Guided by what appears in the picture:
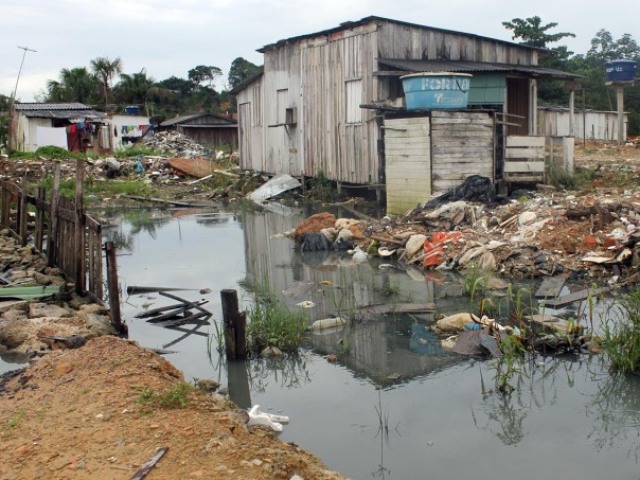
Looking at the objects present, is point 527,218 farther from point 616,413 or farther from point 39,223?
point 39,223

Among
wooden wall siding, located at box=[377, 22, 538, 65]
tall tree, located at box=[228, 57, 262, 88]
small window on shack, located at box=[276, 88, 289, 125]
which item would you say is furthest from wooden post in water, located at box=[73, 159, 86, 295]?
tall tree, located at box=[228, 57, 262, 88]

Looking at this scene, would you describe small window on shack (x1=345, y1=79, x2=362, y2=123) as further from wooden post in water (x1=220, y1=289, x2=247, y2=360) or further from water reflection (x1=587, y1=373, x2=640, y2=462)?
water reflection (x1=587, y1=373, x2=640, y2=462)

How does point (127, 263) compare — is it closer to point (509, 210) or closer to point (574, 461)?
point (509, 210)

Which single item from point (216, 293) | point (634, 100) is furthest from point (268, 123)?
point (634, 100)

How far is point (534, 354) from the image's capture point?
6.29m

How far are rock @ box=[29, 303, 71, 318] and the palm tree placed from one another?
4420 centimetres

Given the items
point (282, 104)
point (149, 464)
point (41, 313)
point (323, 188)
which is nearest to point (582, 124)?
point (282, 104)

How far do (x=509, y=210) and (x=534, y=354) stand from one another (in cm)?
587

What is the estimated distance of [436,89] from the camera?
13.7 m

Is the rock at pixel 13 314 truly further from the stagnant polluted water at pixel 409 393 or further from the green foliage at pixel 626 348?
the green foliage at pixel 626 348

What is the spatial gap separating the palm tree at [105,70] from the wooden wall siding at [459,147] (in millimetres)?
39625

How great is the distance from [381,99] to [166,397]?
42.5ft

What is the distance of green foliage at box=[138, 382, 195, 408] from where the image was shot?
15.2ft

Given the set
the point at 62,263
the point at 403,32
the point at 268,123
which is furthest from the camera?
the point at 268,123
